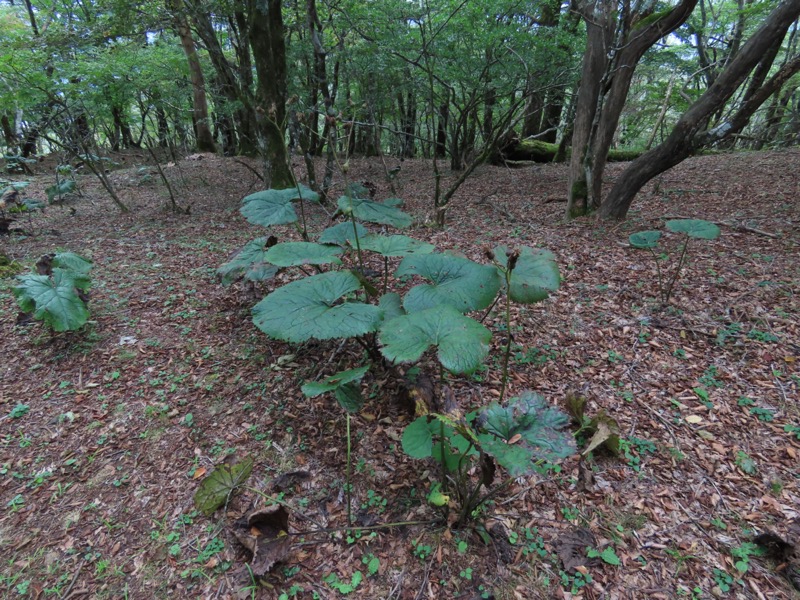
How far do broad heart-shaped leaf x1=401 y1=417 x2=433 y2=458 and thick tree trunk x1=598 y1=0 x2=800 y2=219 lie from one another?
14.4ft

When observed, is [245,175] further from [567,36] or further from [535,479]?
[535,479]

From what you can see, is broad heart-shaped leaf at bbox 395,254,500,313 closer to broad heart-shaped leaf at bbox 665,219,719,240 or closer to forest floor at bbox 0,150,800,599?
forest floor at bbox 0,150,800,599

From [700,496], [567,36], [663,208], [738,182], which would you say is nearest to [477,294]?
[700,496]

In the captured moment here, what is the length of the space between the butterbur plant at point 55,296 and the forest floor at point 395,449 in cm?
32

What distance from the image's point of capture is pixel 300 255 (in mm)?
2170

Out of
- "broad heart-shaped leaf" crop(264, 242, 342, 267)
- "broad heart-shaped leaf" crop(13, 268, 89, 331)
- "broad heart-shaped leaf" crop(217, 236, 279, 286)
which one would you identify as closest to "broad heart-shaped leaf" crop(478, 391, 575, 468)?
"broad heart-shaped leaf" crop(264, 242, 342, 267)

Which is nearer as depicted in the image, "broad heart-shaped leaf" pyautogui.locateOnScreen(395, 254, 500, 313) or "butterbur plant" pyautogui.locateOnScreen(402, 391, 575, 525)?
"butterbur plant" pyautogui.locateOnScreen(402, 391, 575, 525)

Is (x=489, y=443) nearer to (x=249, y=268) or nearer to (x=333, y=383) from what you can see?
(x=333, y=383)

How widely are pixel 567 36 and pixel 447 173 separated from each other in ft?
11.8

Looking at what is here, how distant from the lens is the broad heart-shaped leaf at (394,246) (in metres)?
2.26

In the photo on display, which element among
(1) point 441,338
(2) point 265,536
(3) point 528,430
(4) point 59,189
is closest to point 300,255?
(1) point 441,338

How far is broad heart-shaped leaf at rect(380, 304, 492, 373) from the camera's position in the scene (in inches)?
56.0

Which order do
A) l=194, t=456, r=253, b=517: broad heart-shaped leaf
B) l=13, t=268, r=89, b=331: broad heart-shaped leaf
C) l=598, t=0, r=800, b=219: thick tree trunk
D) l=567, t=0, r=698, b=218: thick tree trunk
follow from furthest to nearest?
l=567, t=0, r=698, b=218: thick tree trunk, l=598, t=0, r=800, b=219: thick tree trunk, l=13, t=268, r=89, b=331: broad heart-shaped leaf, l=194, t=456, r=253, b=517: broad heart-shaped leaf

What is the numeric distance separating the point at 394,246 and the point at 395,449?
1187 mm
